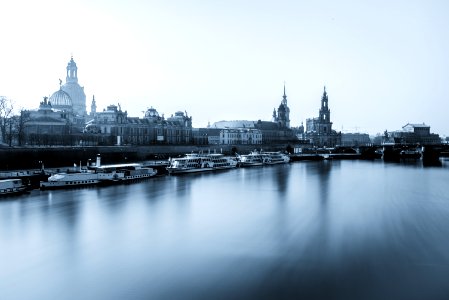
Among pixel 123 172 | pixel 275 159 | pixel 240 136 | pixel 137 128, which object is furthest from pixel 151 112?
pixel 123 172

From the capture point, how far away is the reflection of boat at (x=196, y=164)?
171ft

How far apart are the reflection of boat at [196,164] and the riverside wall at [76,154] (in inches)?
289

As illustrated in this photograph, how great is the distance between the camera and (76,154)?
51.0 metres

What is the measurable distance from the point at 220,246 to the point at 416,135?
162 metres

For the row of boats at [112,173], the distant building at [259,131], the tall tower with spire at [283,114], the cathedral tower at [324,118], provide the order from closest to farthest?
the row of boats at [112,173]
the distant building at [259,131]
the tall tower with spire at [283,114]
the cathedral tower at [324,118]

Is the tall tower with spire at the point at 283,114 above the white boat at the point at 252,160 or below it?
above

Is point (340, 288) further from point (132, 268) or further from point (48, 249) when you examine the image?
point (48, 249)

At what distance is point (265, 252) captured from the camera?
62.7 feet

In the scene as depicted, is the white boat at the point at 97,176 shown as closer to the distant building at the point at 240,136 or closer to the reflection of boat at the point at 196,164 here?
the reflection of boat at the point at 196,164

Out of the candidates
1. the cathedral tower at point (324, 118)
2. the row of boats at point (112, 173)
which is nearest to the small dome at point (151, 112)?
the row of boats at point (112, 173)

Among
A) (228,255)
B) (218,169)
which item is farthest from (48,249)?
(218,169)

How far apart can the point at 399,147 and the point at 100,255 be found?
366ft

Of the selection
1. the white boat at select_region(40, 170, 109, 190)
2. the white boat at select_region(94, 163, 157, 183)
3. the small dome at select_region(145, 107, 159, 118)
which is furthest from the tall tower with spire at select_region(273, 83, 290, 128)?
the white boat at select_region(40, 170, 109, 190)

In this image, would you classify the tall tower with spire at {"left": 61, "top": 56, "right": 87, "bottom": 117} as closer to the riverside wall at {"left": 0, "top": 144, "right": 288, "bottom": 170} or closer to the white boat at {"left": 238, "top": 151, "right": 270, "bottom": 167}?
the riverside wall at {"left": 0, "top": 144, "right": 288, "bottom": 170}
